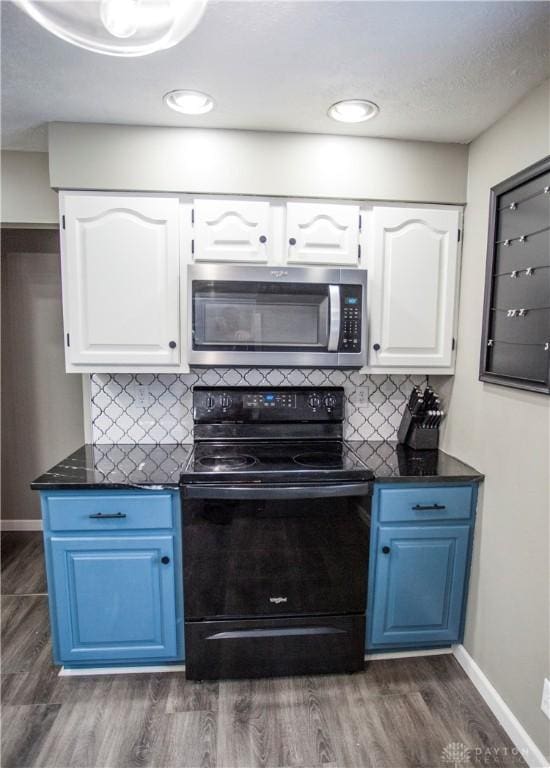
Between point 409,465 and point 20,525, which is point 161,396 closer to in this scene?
point 409,465

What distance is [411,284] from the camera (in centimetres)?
198

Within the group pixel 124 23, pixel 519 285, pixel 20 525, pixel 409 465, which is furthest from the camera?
pixel 20 525

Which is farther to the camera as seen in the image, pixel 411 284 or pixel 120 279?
pixel 411 284

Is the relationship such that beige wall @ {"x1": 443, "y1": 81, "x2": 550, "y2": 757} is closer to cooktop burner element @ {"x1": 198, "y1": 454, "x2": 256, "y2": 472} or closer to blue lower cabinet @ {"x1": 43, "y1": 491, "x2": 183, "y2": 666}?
cooktop burner element @ {"x1": 198, "y1": 454, "x2": 256, "y2": 472}

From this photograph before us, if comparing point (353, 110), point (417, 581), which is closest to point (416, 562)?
point (417, 581)

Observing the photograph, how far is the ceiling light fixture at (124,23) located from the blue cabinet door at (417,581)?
179 centimetres

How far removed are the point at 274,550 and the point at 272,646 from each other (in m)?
0.43

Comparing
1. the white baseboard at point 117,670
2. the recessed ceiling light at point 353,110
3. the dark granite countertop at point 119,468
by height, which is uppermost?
the recessed ceiling light at point 353,110

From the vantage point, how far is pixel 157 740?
5.05 feet

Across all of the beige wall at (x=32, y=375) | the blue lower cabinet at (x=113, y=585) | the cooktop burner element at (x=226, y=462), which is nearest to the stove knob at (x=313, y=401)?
the cooktop burner element at (x=226, y=462)

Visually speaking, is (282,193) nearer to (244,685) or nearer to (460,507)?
(460,507)

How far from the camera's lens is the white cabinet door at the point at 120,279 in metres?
1.86

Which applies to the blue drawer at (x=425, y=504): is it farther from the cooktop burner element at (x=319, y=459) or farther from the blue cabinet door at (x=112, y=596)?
the blue cabinet door at (x=112, y=596)

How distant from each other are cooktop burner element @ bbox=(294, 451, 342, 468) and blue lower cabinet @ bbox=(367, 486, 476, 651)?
0.74 ft
